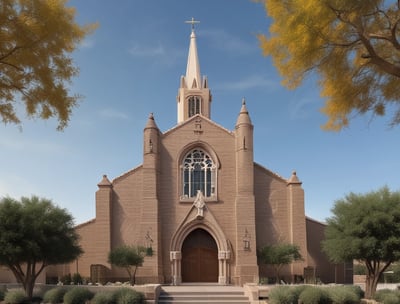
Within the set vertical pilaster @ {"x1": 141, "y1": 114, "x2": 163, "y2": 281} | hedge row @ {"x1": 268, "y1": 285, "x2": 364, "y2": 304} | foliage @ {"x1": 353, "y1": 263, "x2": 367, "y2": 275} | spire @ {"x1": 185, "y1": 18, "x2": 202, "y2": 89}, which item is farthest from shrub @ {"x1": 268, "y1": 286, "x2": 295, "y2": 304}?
spire @ {"x1": 185, "y1": 18, "x2": 202, "y2": 89}

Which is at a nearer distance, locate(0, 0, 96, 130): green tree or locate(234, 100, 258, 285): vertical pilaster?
locate(0, 0, 96, 130): green tree

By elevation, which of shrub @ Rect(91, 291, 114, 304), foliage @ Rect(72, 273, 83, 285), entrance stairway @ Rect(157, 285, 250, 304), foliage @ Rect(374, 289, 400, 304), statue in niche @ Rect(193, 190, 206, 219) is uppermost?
statue in niche @ Rect(193, 190, 206, 219)

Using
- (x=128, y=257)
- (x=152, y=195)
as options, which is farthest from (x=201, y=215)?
(x=128, y=257)

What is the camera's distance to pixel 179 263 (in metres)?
35.2

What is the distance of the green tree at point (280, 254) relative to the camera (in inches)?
1315

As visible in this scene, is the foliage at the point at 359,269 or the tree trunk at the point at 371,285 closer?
the tree trunk at the point at 371,285

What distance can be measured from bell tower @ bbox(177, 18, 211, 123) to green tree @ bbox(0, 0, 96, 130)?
37.4 m

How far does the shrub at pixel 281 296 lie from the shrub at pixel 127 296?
6.27 m

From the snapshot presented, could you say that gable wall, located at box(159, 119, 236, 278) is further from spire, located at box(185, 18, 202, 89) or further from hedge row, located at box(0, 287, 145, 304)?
spire, located at box(185, 18, 202, 89)

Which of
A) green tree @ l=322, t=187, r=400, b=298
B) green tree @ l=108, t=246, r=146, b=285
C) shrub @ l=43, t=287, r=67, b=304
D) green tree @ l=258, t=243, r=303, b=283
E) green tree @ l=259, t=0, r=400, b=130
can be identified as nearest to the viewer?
green tree @ l=259, t=0, r=400, b=130

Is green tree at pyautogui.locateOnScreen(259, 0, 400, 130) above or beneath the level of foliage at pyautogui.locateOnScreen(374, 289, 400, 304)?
above

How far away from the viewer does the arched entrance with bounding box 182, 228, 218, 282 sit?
118ft

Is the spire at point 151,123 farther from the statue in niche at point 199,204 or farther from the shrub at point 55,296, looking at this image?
the shrub at point 55,296

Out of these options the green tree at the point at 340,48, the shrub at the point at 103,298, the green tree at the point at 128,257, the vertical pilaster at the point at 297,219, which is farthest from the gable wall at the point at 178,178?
the green tree at the point at 340,48
